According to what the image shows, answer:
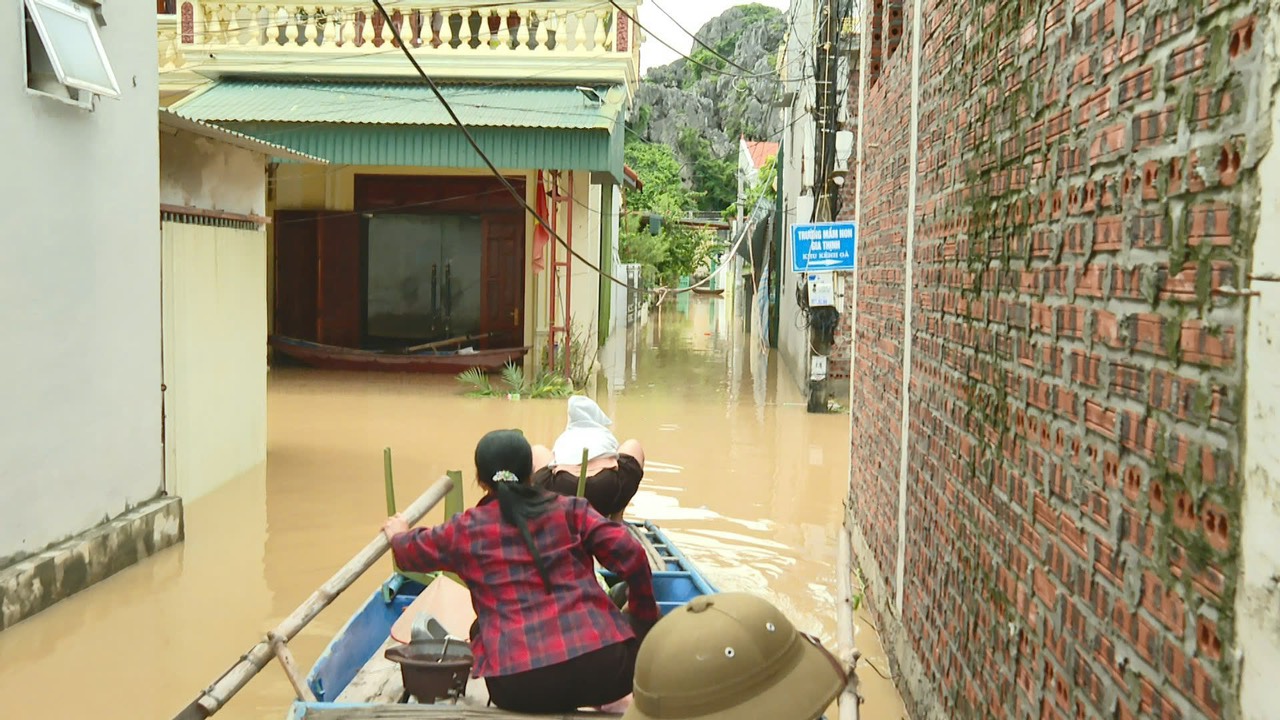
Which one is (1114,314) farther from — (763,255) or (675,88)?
(675,88)

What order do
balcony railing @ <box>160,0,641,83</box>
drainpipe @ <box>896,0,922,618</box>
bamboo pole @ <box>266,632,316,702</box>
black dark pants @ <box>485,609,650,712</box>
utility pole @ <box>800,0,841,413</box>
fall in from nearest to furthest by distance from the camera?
black dark pants @ <box>485,609,650,712</box>
bamboo pole @ <box>266,632,316,702</box>
drainpipe @ <box>896,0,922,618</box>
utility pole @ <box>800,0,841,413</box>
balcony railing @ <box>160,0,641,83</box>

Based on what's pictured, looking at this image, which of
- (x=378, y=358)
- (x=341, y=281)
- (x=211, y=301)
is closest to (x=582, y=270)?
(x=378, y=358)

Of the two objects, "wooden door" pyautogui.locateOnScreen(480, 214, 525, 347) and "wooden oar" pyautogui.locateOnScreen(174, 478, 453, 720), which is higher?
"wooden door" pyautogui.locateOnScreen(480, 214, 525, 347)

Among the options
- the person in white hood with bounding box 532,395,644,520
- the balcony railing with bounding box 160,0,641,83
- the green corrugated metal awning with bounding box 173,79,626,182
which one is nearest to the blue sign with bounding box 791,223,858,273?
the green corrugated metal awning with bounding box 173,79,626,182

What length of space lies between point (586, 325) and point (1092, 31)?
15823 mm

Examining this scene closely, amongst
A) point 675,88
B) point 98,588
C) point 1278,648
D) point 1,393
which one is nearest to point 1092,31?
point 1278,648

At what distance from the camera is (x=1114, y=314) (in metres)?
2.81

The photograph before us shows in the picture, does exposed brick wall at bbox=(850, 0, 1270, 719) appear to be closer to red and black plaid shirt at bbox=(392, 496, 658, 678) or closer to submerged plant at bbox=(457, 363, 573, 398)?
red and black plaid shirt at bbox=(392, 496, 658, 678)

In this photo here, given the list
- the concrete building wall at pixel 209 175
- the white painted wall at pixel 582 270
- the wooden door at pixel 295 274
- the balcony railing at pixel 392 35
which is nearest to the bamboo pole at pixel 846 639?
the concrete building wall at pixel 209 175

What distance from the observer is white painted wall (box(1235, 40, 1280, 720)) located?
1951 mm

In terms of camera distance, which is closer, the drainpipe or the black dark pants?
the black dark pants

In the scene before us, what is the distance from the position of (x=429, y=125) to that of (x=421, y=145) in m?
0.28

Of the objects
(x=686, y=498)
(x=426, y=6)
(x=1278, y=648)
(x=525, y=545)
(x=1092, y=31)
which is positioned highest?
(x=426, y=6)

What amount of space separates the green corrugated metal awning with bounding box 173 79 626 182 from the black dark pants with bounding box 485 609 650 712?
1192 centimetres
